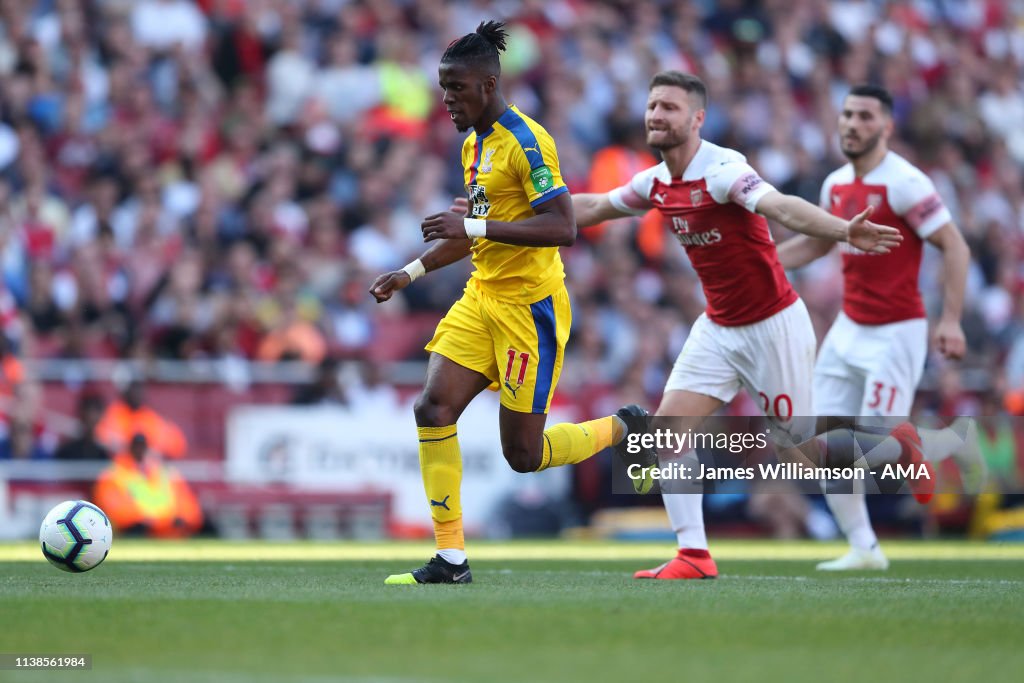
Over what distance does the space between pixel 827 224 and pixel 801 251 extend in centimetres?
182

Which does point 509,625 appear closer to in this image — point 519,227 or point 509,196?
point 519,227

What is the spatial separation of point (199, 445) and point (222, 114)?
449cm

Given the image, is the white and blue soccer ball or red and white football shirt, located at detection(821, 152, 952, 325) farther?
red and white football shirt, located at detection(821, 152, 952, 325)

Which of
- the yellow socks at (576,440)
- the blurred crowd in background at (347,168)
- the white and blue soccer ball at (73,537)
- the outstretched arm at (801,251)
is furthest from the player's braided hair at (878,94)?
the blurred crowd in background at (347,168)

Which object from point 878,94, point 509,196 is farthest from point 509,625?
point 878,94

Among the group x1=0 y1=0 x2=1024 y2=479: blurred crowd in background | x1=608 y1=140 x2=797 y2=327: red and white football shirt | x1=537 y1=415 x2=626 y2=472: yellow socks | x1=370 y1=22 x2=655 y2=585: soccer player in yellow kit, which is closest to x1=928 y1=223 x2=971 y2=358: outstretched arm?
x1=608 y1=140 x2=797 y2=327: red and white football shirt

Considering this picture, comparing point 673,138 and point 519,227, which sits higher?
point 673,138

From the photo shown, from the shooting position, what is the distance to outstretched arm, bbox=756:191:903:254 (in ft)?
24.9

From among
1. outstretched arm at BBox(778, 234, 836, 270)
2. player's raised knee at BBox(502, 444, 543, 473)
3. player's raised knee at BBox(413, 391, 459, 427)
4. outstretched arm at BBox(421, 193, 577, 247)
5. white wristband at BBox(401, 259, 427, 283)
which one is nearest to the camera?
outstretched arm at BBox(421, 193, 577, 247)

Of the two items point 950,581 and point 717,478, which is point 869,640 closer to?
point 950,581

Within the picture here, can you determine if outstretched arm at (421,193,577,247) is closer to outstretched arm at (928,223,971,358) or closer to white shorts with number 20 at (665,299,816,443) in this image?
white shorts with number 20 at (665,299,816,443)

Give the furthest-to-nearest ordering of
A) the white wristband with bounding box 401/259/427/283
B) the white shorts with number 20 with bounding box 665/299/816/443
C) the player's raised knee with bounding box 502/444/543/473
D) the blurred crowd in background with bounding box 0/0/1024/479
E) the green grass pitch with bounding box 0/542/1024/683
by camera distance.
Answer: the blurred crowd in background with bounding box 0/0/1024/479 → the white shorts with number 20 with bounding box 665/299/816/443 → the player's raised knee with bounding box 502/444/543/473 → the white wristband with bounding box 401/259/427/283 → the green grass pitch with bounding box 0/542/1024/683

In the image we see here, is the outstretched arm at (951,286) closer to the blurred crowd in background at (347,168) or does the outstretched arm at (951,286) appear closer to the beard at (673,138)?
the beard at (673,138)

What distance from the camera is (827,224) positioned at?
311 inches
